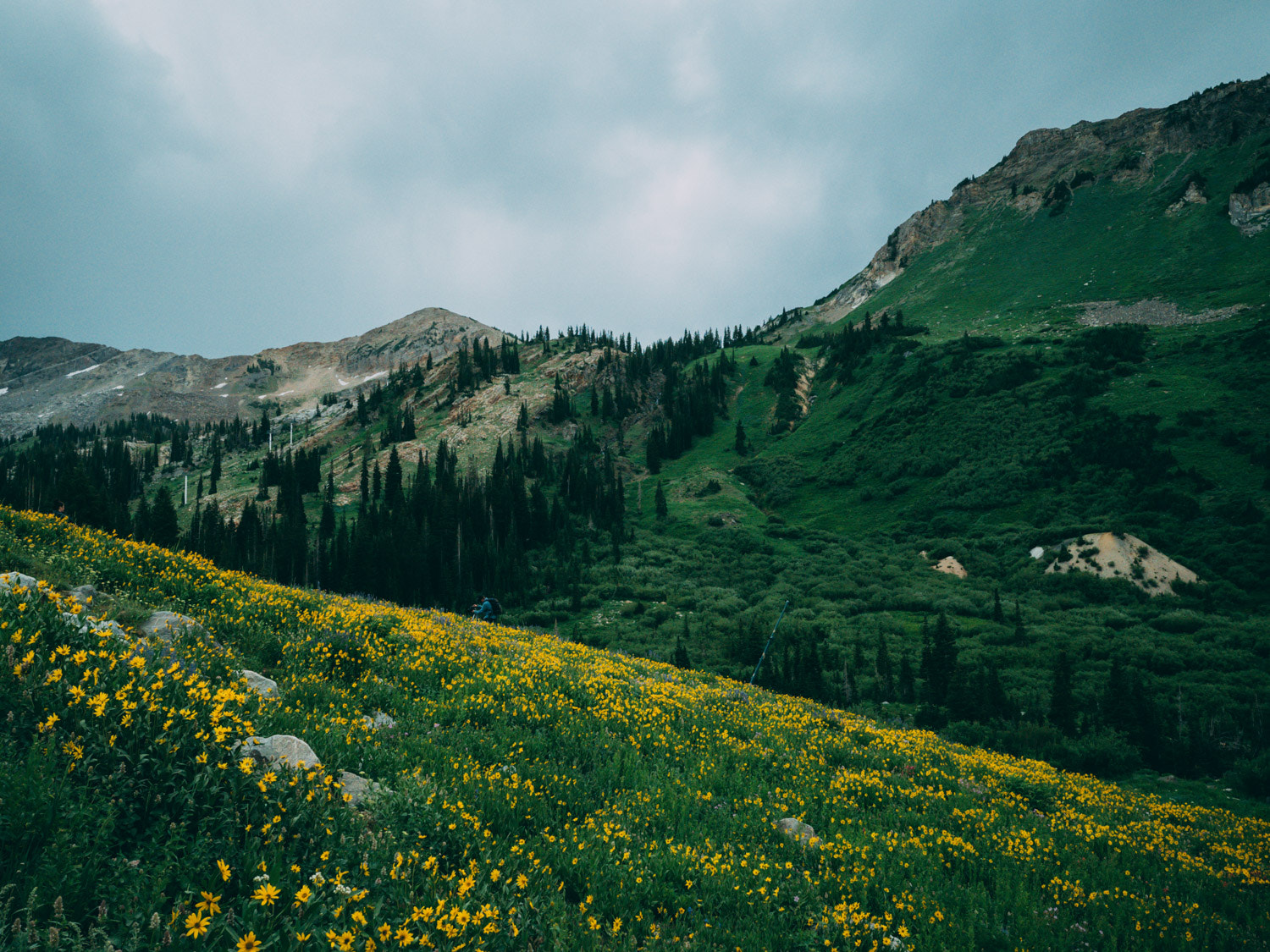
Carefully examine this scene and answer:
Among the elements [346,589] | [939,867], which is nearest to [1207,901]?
[939,867]

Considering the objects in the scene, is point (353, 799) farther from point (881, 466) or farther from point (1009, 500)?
point (881, 466)

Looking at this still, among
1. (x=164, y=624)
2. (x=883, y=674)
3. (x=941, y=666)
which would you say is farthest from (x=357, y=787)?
(x=883, y=674)

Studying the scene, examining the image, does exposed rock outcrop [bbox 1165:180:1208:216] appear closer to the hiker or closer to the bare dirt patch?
the bare dirt patch

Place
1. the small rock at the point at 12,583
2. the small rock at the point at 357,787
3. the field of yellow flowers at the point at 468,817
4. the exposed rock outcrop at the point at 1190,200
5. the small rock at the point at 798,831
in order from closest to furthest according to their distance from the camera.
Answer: the field of yellow flowers at the point at 468,817
the small rock at the point at 357,787
the small rock at the point at 12,583
the small rock at the point at 798,831
the exposed rock outcrop at the point at 1190,200

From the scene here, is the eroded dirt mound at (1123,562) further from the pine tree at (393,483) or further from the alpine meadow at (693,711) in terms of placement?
the pine tree at (393,483)

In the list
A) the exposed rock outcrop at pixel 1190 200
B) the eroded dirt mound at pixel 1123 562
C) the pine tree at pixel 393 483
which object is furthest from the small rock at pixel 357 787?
the exposed rock outcrop at pixel 1190 200

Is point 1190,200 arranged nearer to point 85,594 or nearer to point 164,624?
point 164,624

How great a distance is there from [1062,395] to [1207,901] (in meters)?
128

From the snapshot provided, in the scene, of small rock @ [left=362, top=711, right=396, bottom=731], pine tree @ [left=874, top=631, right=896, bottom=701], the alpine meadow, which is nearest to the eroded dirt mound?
the alpine meadow

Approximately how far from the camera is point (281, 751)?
540 centimetres

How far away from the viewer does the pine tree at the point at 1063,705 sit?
36.2 m

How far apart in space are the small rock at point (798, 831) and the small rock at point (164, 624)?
8440mm

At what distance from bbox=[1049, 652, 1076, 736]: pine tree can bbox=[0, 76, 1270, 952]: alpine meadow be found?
0.64 ft

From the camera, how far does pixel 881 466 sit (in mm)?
117000
